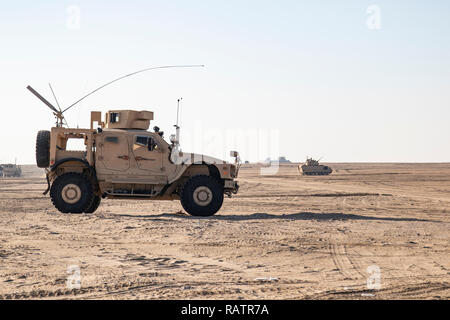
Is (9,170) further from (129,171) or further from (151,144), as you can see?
(151,144)

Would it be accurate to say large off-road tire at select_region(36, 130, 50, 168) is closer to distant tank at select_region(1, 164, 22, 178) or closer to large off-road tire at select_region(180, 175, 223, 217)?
large off-road tire at select_region(180, 175, 223, 217)

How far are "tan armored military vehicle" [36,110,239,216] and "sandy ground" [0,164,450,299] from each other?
2.03 feet

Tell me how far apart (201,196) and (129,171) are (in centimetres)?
205

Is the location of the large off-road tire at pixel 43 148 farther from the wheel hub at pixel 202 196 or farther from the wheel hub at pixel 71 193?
the wheel hub at pixel 202 196

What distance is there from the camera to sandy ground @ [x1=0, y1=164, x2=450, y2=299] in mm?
6695

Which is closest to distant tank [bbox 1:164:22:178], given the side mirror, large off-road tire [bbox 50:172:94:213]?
large off-road tire [bbox 50:172:94:213]

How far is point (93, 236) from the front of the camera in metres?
11.4

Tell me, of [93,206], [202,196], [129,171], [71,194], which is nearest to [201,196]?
[202,196]

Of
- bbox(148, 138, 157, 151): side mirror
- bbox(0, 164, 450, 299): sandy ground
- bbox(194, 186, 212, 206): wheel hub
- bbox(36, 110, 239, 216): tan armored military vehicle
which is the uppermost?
bbox(148, 138, 157, 151): side mirror

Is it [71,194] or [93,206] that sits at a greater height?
[71,194]

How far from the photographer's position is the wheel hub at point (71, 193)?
15281 mm

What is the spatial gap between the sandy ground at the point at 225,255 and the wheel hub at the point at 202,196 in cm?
57

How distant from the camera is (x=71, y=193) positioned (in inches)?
602

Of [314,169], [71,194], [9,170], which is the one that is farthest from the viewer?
[9,170]
